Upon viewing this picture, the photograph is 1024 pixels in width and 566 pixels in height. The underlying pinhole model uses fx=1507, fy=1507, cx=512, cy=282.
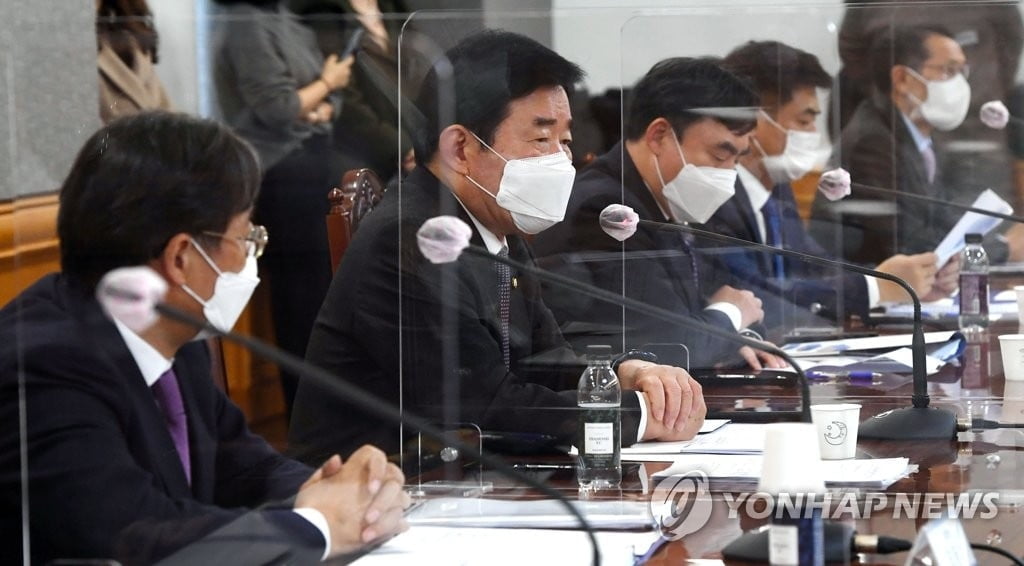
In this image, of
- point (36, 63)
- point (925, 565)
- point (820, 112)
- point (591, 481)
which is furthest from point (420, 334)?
point (820, 112)

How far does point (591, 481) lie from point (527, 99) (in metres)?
0.47

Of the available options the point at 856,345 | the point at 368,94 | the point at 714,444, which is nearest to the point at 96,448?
the point at 368,94

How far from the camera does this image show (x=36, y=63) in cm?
133

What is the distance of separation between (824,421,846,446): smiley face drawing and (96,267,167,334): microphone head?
841mm

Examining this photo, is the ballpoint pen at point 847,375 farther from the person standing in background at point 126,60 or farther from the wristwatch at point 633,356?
the person standing in background at point 126,60

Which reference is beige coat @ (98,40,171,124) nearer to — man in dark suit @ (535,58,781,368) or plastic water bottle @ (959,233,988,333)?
man in dark suit @ (535,58,781,368)

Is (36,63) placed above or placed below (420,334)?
above

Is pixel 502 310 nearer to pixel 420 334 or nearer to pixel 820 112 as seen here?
pixel 420 334

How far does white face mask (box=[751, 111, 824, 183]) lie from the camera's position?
308 centimetres

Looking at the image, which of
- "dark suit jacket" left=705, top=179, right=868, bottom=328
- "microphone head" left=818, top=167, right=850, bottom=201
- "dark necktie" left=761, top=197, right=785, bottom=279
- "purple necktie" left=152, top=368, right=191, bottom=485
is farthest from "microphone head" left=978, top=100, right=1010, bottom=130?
"purple necktie" left=152, top=368, right=191, bottom=485

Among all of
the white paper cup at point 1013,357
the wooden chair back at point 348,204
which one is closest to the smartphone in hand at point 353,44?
the wooden chair back at point 348,204

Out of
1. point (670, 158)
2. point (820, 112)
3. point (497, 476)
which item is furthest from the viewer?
point (820, 112)

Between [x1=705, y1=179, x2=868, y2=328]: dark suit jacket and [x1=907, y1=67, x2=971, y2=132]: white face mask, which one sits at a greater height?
[x1=907, y1=67, x2=971, y2=132]: white face mask

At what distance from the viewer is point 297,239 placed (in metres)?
1.44
